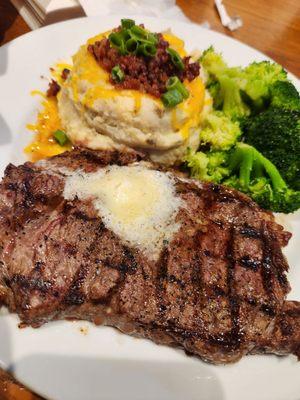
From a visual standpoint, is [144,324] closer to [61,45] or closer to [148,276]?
[148,276]

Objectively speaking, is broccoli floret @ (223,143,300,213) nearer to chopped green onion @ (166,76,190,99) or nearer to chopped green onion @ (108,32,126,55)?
chopped green onion @ (166,76,190,99)

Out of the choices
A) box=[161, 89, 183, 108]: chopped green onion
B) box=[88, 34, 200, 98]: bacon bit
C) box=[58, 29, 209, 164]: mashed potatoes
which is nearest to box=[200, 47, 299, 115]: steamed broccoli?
box=[58, 29, 209, 164]: mashed potatoes

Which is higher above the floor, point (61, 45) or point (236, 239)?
point (61, 45)

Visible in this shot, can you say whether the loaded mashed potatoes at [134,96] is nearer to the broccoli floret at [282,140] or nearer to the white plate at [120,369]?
the broccoli floret at [282,140]

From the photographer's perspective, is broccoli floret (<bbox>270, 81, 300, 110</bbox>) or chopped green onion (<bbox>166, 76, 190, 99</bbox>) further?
broccoli floret (<bbox>270, 81, 300, 110</bbox>)

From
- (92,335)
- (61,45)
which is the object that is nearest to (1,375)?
(92,335)

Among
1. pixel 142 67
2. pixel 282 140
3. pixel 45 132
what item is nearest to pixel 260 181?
pixel 282 140
